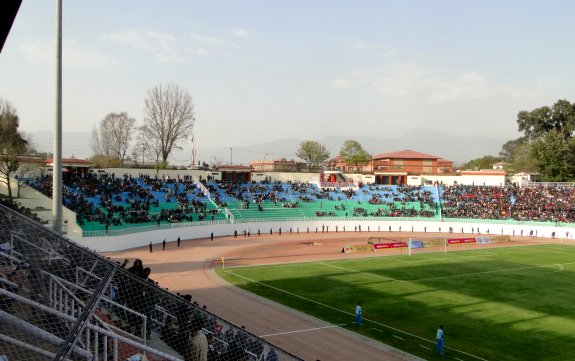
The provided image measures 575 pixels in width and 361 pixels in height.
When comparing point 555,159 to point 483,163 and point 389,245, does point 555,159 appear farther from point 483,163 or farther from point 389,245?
point 389,245

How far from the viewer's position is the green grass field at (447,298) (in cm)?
2059

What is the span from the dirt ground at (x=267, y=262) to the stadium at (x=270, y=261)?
11cm

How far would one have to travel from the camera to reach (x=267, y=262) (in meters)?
40.8

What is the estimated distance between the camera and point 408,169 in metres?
99.8

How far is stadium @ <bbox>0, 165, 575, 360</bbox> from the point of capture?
7141mm

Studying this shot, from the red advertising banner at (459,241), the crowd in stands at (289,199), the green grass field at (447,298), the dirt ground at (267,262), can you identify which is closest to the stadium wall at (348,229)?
the dirt ground at (267,262)

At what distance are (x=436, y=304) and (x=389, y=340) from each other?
7.28m

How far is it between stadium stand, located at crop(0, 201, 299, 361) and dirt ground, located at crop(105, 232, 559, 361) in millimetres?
11541

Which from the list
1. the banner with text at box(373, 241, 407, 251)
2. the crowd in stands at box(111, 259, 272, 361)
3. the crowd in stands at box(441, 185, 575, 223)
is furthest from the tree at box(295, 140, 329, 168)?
the crowd in stands at box(111, 259, 272, 361)

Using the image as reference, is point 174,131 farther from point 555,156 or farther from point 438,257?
point 555,156

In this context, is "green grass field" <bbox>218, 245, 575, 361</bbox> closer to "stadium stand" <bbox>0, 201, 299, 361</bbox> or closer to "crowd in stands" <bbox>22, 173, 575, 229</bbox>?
"stadium stand" <bbox>0, 201, 299, 361</bbox>

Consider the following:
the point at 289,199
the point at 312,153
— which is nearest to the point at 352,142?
the point at 312,153

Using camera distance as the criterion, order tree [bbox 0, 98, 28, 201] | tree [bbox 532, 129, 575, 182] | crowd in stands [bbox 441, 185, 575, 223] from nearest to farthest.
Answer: tree [bbox 0, 98, 28, 201], crowd in stands [bbox 441, 185, 575, 223], tree [bbox 532, 129, 575, 182]

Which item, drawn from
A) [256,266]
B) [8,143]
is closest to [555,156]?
[256,266]
